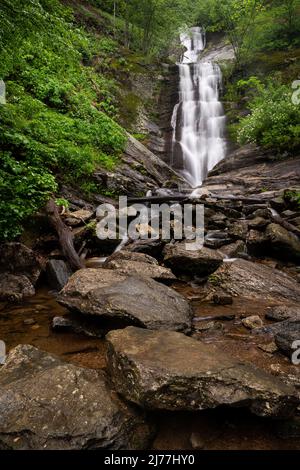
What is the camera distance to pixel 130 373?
8.52 feet

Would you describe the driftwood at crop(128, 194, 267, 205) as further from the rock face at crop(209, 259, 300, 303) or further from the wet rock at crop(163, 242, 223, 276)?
the rock face at crop(209, 259, 300, 303)

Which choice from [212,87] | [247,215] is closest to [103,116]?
[247,215]

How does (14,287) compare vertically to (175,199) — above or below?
below

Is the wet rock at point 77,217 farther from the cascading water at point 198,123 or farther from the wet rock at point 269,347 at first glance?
the cascading water at point 198,123

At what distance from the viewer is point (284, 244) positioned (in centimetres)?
743

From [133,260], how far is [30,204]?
225 centimetres

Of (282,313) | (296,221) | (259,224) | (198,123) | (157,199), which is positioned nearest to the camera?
(282,313)

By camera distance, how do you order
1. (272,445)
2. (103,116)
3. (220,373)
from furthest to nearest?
(103,116) < (220,373) < (272,445)

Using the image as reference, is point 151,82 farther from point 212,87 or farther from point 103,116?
point 103,116

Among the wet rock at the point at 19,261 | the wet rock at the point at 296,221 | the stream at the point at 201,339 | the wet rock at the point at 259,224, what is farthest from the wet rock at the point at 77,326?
the wet rock at the point at 296,221

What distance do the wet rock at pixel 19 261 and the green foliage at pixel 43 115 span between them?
266 mm

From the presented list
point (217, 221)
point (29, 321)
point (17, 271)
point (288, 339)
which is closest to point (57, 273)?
point (17, 271)

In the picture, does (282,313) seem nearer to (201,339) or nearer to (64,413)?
(201,339)

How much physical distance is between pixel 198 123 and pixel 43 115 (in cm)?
1312
